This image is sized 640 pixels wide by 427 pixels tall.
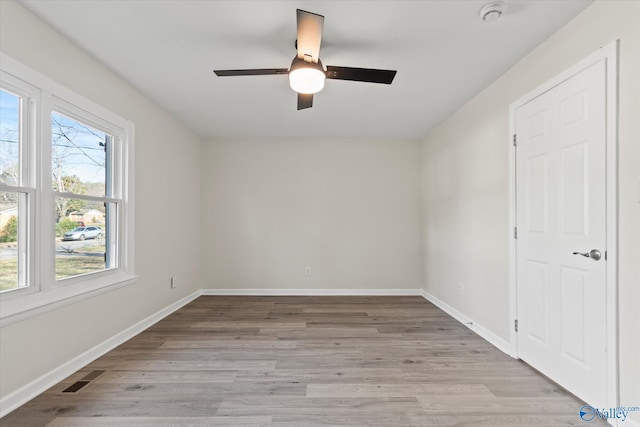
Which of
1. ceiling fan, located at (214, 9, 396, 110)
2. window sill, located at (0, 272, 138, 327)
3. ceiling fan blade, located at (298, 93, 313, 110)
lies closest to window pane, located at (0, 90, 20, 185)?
window sill, located at (0, 272, 138, 327)

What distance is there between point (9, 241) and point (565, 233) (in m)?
3.53

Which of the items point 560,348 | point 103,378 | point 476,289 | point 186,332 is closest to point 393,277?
point 476,289

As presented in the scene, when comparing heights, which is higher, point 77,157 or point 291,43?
point 291,43

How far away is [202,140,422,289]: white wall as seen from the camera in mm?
4637

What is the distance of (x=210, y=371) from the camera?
227 cm

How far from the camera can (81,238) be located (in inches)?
97.3

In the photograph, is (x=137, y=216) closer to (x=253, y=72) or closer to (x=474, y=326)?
(x=253, y=72)

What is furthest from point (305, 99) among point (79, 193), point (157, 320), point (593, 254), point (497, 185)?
point (157, 320)

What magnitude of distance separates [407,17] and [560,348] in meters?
2.40

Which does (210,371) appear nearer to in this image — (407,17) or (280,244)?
(280,244)

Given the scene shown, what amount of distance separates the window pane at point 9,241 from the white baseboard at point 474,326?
3.59m

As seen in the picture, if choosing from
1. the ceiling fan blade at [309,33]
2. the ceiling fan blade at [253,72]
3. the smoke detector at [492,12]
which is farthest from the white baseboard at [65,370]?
the smoke detector at [492,12]

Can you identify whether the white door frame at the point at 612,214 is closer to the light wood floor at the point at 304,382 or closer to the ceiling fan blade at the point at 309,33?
the light wood floor at the point at 304,382

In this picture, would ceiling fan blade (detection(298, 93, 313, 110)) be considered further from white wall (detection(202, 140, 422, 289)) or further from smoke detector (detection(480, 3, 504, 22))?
white wall (detection(202, 140, 422, 289))
